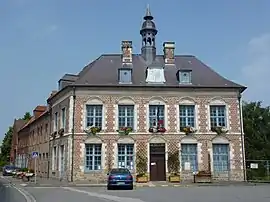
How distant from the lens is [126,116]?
32.6 meters

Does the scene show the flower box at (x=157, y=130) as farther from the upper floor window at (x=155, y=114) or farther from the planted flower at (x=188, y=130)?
the planted flower at (x=188, y=130)

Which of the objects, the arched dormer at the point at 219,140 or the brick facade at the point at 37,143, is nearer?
the arched dormer at the point at 219,140

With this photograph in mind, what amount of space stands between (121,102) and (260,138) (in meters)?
32.0

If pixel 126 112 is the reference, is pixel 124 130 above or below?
below

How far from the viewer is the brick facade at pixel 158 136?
31.9 metres

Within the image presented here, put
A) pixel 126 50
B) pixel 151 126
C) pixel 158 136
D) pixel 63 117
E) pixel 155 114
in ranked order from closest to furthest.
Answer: pixel 158 136 < pixel 151 126 < pixel 155 114 < pixel 63 117 < pixel 126 50

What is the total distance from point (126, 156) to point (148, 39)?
39.2 ft

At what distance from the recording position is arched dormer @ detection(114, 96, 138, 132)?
107ft

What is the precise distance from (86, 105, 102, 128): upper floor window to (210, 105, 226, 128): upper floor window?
30.2 feet

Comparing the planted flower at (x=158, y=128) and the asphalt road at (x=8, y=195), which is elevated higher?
the planted flower at (x=158, y=128)

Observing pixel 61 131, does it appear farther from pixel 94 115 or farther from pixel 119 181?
pixel 119 181

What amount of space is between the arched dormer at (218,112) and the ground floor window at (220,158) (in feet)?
6.20

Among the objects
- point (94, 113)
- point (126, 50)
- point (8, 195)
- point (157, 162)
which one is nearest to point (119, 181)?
point (157, 162)

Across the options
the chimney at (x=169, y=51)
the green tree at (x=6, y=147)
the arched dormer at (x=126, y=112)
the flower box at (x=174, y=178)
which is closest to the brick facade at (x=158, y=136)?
the arched dormer at (x=126, y=112)
